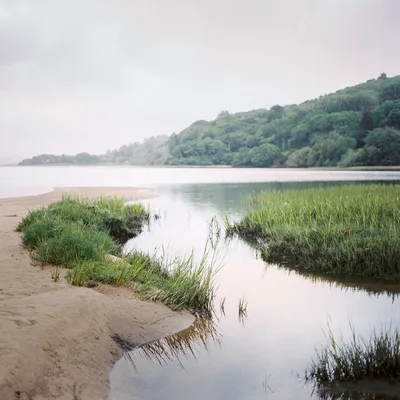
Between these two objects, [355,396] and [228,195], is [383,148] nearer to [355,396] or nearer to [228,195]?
[228,195]

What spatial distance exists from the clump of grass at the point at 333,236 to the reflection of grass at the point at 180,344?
4938 millimetres

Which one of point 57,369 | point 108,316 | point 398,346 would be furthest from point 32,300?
point 398,346

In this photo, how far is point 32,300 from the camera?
6766mm

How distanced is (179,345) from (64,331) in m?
1.76

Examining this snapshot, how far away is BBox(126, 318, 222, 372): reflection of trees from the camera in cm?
633

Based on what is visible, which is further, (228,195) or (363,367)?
(228,195)

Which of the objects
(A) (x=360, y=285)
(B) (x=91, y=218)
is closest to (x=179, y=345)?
(A) (x=360, y=285)

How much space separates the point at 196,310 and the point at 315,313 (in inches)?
90.5

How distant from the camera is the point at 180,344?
684cm

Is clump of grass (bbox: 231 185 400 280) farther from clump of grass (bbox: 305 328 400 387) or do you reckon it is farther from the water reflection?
the water reflection

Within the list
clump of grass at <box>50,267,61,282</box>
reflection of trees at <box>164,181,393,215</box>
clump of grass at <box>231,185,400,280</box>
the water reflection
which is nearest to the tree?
Answer: reflection of trees at <box>164,181,393,215</box>

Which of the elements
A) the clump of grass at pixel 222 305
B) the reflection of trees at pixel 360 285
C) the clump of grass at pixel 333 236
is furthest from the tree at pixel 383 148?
the clump of grass at pixel 222 305

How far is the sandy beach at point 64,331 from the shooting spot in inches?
188

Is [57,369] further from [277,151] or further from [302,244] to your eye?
[277,151]
